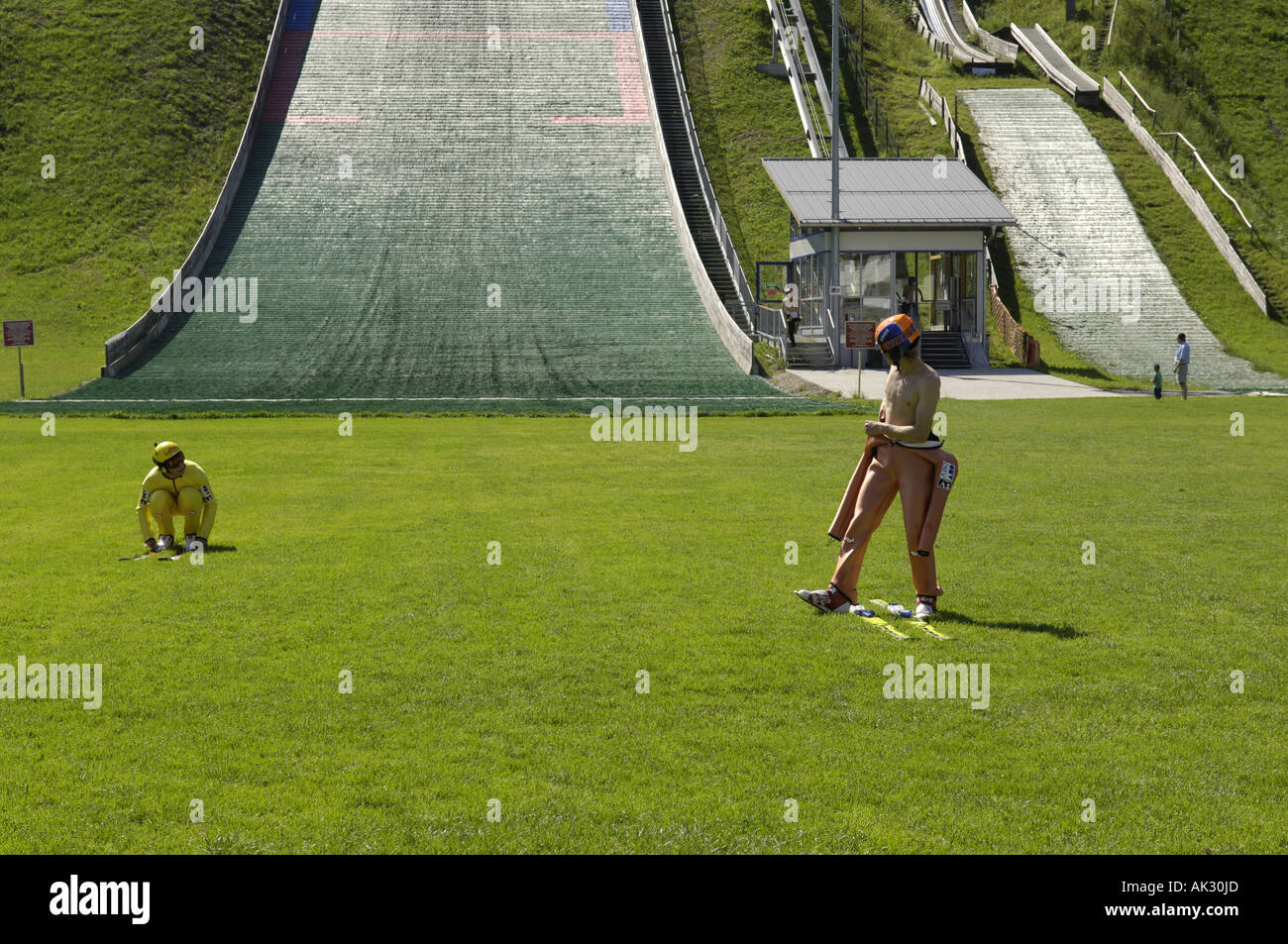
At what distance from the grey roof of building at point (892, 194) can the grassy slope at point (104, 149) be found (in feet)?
76.2

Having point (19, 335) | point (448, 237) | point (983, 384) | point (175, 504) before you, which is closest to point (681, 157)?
point (448, 237)

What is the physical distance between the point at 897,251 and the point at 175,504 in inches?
1289

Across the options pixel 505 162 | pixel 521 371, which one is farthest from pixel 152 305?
pixel 505 162

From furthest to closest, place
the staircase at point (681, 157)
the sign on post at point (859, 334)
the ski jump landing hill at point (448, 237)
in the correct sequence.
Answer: the staircase at point (681, 157)
the ski jump landing hill at point (448, 237)
the sign on post at point (859, 334)

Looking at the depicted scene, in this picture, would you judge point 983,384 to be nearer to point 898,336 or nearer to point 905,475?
point 905,475

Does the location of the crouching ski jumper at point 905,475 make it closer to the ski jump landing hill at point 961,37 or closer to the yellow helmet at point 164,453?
the yellow helmet at point 164,453

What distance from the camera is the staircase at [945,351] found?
141 ft

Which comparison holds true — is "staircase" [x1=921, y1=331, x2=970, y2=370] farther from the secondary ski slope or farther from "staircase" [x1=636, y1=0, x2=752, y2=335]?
"staircase" [x1=636, y1=0, x2=752, y2=335]

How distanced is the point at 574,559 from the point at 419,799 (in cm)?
665

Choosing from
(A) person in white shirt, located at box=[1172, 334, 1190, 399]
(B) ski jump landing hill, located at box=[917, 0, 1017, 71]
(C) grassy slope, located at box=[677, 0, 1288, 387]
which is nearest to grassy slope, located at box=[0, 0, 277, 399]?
(C) grassy slope, located at box=[677, 0, 1288, 387]

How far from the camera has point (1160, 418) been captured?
29578mm

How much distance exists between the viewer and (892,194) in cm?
4419

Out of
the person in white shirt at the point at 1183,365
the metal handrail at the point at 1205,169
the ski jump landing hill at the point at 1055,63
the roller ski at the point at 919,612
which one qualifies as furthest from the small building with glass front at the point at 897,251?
the roller ski at the point at 919,612
